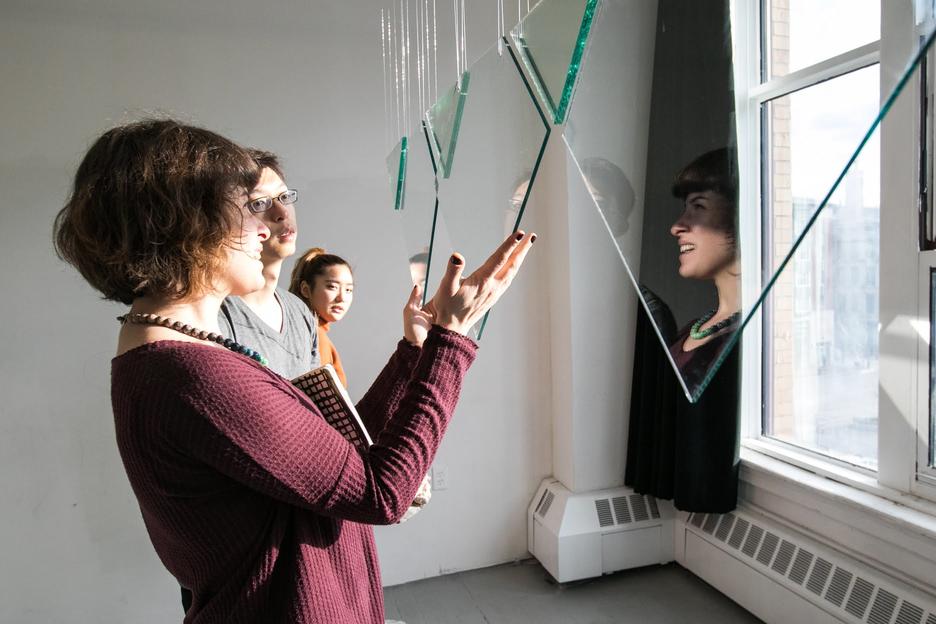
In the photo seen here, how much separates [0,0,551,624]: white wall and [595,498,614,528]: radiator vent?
34.0 inches

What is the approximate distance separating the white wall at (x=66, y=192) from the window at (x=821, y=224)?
1.54m

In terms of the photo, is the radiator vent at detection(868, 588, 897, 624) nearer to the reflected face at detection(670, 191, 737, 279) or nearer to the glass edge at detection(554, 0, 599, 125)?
the reflected face at detection(670, 191, 737, 279)

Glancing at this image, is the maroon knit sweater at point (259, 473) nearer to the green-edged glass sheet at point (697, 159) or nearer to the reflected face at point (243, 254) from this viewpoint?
the reflected face at point (243, 254)

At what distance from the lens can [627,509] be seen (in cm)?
290

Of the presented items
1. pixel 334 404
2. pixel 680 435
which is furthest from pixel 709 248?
pixel 680 435

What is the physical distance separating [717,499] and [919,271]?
1081 millimetres

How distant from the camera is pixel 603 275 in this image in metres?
2.89

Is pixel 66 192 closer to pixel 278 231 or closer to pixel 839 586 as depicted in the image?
pixel 278 231

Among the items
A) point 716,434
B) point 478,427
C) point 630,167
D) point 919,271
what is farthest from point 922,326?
point 478,427

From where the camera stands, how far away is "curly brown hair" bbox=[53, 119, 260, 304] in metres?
0.86

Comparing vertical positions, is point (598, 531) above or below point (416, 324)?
below

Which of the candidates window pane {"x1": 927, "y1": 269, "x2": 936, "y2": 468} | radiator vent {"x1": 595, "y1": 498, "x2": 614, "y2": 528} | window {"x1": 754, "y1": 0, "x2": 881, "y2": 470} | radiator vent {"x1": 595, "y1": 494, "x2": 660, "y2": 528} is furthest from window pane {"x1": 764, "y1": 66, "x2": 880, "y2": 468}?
radiator vent {"x1": 595, "y1": 498, "x2": 614, "y2": 528}

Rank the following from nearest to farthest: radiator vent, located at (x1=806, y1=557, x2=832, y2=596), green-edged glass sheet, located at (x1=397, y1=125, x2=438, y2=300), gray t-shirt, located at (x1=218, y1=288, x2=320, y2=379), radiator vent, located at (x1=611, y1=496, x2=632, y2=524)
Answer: gray t-shirt, located at (x1=218, y1=288, x2=320, y2=379), green-edged glass sheet, located at (x1=397, y1=125, x2=438, y2=300), radiator vent, located at (x1=806, y1=557, x2=832, y2=596), radiator vent, located at (x1=611, y1=496, x2=632, y2=524)

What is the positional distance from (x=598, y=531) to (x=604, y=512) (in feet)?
0.31
